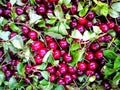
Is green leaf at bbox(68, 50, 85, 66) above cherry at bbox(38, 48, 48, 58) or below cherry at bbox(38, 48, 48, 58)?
below

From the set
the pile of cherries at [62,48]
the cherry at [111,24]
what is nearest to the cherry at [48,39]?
the pile of cherries at [62,48]

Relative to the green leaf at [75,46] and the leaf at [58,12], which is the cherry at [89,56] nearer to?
the green leaf at [75,46]

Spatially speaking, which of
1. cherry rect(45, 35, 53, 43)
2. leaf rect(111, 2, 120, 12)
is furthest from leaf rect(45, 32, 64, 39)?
leaf rect(111, 2, 120, 12)

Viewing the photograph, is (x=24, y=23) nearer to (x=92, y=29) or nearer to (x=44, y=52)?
(x=44, y=52)

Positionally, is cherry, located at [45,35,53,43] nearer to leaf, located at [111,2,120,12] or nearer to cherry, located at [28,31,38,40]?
cherry, located at [28,31,38,40]

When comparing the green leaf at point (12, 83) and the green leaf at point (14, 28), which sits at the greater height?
the green leaf at point (14, 28)
